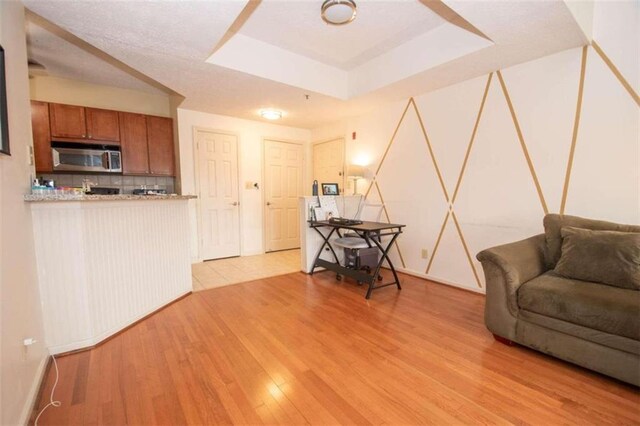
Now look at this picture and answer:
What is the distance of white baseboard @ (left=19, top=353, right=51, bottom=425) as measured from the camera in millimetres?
1384

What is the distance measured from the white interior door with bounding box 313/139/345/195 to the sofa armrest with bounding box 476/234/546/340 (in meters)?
3.06

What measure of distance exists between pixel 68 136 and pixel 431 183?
4.65m

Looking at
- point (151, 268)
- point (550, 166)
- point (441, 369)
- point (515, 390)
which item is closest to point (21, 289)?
point (151, 268)

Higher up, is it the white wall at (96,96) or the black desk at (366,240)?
the white wall at (96,96)

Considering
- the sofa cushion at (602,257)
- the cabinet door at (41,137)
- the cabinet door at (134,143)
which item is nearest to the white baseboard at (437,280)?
the sofa cushion at (602,257)

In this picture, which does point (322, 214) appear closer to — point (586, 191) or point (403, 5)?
point (403, 5)

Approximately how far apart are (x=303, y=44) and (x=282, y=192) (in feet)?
9.14

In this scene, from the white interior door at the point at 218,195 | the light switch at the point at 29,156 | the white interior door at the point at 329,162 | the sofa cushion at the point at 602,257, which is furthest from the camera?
the white interior door at the point at 329,162

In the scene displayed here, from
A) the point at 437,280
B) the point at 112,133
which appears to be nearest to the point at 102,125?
the point at 112,133

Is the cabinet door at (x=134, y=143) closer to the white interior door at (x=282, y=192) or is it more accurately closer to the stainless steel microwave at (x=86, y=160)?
the stainless steel microwave at (x=86, y=160)

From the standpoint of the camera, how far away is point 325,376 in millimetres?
1744

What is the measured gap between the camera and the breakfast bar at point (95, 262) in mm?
1884

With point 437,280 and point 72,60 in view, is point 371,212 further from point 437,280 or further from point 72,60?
point 72,60

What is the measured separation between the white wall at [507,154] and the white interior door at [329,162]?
0.77 metres
